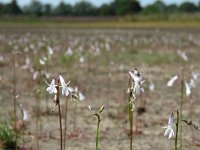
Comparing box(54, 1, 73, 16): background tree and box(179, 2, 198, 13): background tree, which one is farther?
box(179, 2, 198, 13): background tree

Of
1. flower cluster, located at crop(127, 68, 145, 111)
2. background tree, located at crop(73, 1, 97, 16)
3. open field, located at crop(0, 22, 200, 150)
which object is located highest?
flower cluster, located at crop(127, 68, 145, 111)

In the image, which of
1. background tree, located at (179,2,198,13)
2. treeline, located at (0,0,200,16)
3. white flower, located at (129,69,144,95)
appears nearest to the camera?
white flower, located at (129,69,144,95)

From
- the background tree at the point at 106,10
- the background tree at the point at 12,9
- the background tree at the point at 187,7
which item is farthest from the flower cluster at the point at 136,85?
the background tree at the point at 187,7

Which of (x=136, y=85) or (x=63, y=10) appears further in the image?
(x=63, y=10)

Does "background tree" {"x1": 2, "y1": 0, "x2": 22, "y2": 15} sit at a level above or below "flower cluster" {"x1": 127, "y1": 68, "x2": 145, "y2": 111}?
below

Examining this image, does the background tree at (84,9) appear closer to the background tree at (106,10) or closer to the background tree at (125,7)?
the background tree at (106,10)

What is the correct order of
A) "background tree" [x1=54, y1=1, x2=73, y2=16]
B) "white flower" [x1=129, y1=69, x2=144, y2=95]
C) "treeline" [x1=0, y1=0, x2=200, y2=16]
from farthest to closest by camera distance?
"background tree" [x1=54, y1=1, x2=73, y2=16] → "treeline" [x1=0, y1=0, x2=200, y2=16] → "white flower" [x1=129, y1=69, x2=144, y2=95]

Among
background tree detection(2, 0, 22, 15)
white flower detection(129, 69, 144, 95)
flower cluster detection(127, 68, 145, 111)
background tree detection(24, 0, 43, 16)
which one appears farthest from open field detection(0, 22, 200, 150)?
background tree detection(24, 0, 43, 16)

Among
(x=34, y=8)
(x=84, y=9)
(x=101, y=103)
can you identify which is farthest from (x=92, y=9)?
(x=101, y=103)

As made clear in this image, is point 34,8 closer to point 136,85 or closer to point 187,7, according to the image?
point 187,7

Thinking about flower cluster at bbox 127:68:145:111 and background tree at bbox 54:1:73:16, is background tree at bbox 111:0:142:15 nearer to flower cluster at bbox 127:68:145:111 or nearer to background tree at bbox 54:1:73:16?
background tree at bbox 54:1:73:16

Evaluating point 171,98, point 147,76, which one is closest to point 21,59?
point 147,76

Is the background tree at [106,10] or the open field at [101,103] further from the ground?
the open field at [101,103]
